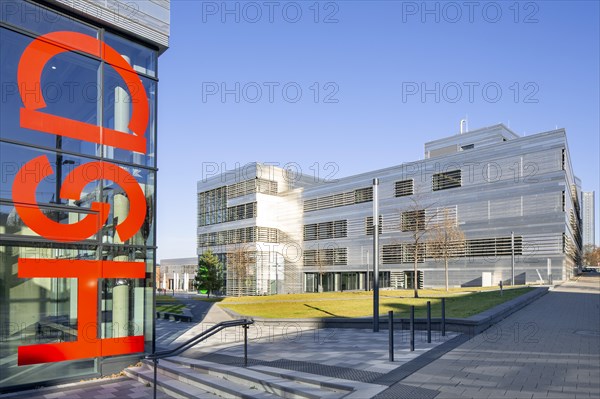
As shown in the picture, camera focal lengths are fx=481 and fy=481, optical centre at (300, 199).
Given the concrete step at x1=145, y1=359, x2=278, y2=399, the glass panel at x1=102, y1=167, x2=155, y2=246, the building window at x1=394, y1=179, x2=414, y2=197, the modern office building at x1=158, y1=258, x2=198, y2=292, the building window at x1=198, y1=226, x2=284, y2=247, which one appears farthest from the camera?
the modern office building at x1=158, y1=258, x2=198, y2=292

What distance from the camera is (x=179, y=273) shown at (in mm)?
88375

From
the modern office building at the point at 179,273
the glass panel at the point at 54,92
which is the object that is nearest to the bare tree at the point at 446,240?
the glass panel at the point at 54,92

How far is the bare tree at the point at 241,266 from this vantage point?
5617 cm

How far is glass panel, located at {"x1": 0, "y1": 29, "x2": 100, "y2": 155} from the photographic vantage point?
1105 centimetres

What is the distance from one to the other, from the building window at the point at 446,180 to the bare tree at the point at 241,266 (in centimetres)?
2320

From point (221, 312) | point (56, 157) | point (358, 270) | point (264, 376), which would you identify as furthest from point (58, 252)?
point (358, 270)

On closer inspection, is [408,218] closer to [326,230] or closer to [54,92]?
[326,230]

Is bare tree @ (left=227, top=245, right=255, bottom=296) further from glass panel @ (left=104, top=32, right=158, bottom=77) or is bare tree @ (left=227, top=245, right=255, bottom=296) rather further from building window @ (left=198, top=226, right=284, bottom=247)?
glass panel @ (left=104, top=32, right=158, bottom=77)

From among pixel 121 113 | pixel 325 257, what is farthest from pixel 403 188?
pixel 121 113

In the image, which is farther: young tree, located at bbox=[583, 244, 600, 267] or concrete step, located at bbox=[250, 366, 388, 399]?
young tree, located at bbox=[583, 244, 600, 267]

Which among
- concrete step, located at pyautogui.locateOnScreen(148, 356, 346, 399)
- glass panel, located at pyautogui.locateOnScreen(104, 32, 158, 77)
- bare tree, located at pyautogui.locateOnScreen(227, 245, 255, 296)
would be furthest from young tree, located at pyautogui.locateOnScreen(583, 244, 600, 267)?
concrete step, located at pyautogui.locateOnScreen(148, 356, 346, 399)

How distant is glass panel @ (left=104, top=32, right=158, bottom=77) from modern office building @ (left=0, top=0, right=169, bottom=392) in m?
0.04

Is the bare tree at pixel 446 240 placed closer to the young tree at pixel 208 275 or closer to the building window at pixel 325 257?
the building window at pixel 325 257

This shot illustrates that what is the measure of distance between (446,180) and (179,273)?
181ft
